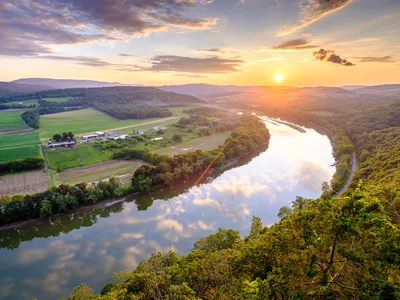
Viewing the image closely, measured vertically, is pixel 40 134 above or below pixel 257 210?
above

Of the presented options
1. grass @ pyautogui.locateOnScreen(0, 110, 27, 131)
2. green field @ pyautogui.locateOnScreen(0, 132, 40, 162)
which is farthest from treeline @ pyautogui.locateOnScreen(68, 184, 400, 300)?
grass @ pyautogui.locateOnScreen(0, 110, 27, 131)

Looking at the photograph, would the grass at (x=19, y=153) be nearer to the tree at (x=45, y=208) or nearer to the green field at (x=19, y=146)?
the green field at (x=19, y=146)

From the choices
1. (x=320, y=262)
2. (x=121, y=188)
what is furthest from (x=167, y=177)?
(x=320, y=262)

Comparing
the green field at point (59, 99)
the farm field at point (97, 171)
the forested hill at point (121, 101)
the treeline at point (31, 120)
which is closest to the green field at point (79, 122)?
the treeline at point (31, 120)

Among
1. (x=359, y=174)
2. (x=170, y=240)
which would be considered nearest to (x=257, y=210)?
(x=170, y=240)

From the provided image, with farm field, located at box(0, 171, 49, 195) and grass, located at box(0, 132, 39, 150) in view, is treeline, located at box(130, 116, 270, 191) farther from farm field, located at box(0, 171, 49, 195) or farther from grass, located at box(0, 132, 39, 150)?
grass, located at box(0, 132, 39, 150)

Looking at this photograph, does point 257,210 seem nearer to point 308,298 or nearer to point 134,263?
point 134,263

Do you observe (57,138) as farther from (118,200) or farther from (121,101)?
(121,101)
